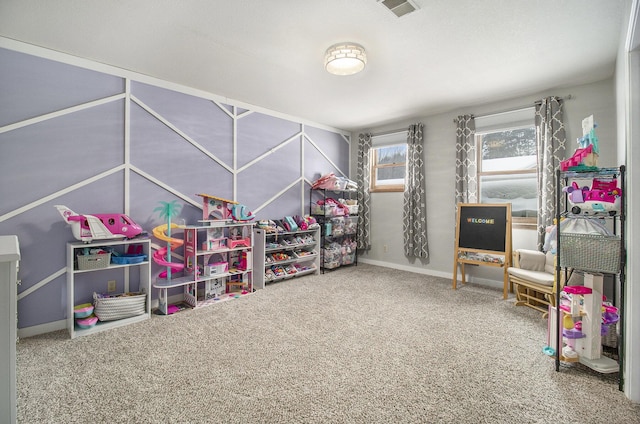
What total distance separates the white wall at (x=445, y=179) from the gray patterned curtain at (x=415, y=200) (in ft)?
0.35

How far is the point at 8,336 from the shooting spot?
106 centimetres

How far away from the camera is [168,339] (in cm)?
241

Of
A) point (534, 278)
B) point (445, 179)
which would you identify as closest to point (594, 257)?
point (534, 278)

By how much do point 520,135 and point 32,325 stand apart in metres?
5.70

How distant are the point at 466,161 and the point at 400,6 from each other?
8.78ft

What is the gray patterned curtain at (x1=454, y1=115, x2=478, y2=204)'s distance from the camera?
13.4 ft

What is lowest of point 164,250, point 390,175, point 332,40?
point 164,250

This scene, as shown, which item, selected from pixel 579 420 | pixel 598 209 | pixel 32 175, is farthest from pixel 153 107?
pixel 579 420

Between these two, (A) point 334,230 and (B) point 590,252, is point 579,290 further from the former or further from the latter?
(A) point 334,230

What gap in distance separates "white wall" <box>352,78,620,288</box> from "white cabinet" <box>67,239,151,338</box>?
12.0 ft

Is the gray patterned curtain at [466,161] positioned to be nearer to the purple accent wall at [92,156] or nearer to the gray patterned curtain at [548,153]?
the gray patterned curtain at [548,153]

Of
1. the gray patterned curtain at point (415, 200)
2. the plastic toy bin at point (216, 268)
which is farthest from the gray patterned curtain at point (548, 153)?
the plastic toy bin at point (216, 268)

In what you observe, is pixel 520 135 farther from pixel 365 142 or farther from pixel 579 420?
pixel 579 420

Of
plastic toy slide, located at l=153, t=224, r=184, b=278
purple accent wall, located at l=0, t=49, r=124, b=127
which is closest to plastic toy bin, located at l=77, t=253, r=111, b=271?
plastic toy slide, located at l=153, t=224, r=184, b=278
